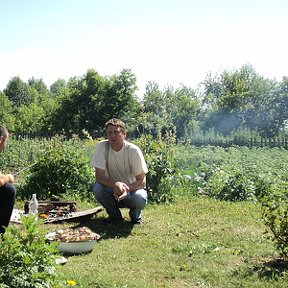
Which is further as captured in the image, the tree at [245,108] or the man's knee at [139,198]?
the tree at [245,108]

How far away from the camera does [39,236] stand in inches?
116

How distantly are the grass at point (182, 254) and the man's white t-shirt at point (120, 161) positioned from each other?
2.05 feet

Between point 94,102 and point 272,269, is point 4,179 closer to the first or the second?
point 272,269

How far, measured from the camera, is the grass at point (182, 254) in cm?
373

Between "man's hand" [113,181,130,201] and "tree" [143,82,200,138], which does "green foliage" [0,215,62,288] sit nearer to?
"man's hand" [113,181,130,201]

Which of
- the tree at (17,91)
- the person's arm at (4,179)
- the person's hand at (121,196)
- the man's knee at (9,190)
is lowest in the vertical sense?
the person's hand at (121,196)

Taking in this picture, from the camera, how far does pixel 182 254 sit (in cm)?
449

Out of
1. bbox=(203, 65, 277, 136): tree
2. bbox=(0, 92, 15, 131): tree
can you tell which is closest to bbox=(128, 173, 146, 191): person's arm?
bbox=(203, 65, 277, 136): tree

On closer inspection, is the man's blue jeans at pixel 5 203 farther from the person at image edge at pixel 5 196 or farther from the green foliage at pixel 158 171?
the green foliage at pixel 158 171

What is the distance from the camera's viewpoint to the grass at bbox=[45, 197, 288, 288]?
3735mm

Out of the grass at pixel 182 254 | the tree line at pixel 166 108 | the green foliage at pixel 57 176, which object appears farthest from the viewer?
the tree line at pixel 166 108

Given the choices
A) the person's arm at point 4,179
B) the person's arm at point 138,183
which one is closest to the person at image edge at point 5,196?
the person's arm at point 4,179

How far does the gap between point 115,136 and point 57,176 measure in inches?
81.1

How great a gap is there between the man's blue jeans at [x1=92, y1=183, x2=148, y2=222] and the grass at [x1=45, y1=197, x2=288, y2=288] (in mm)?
169
